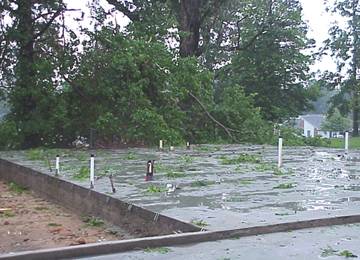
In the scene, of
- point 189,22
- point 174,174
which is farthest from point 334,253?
point 189,22

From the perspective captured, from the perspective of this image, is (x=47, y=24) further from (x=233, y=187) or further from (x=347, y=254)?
(x=347, y=254)

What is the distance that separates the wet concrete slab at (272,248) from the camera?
454cm

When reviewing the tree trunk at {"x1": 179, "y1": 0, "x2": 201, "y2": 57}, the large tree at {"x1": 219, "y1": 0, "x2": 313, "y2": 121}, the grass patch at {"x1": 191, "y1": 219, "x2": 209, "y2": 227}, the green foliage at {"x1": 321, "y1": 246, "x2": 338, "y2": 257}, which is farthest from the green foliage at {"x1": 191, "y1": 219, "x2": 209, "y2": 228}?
the large tree at {"x1": 219, "y1": 0, "x2": 313, "y2": 121}

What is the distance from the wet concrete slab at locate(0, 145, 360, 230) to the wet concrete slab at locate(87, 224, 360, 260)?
39cm

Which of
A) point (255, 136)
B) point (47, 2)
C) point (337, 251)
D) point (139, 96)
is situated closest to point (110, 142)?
point (139, 96)

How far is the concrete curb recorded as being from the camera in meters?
4.39

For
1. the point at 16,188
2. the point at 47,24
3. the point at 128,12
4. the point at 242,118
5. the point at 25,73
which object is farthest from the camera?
the point at 242,118

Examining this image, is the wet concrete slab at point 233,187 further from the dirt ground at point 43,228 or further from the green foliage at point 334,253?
the green foliage at point 334,253

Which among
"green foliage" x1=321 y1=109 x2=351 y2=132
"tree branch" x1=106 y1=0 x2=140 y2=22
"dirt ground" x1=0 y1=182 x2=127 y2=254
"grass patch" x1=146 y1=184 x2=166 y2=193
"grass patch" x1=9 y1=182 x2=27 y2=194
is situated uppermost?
"tree branch" x1=106 y1=0 x2=140 y2=22

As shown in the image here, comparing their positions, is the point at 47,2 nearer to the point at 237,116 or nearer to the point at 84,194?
the point at 237,116

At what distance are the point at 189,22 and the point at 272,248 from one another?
21.4 metres

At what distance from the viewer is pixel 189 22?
996 inches

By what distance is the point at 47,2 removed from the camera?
1834 centimetres

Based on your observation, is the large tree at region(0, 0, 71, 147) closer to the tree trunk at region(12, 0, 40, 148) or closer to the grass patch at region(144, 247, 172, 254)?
the tree trunk at region(12, 0, 40, 148)
